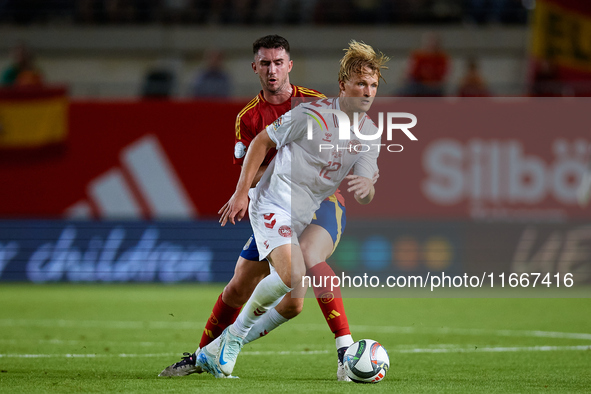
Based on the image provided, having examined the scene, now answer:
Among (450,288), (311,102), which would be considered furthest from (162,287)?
(311,102)

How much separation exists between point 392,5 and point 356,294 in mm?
6207

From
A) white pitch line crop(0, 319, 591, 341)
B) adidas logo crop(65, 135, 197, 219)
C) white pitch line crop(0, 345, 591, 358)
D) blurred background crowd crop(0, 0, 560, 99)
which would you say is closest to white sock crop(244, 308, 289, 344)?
white pitch line crop(0, 345, 591, 358)

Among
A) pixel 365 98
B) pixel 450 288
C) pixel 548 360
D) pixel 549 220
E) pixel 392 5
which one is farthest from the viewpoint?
pixel 392 5

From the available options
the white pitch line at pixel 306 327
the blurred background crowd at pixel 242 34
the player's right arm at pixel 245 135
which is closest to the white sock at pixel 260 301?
the player's right arm at pixel 245 135

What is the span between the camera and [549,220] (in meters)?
13.2

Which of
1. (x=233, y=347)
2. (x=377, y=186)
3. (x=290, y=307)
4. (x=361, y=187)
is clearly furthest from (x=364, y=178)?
(x=377, y=186)

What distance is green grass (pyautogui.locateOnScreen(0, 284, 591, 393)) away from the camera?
215 inches

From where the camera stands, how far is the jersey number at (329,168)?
5586 millimetres

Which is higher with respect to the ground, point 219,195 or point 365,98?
point 365,98

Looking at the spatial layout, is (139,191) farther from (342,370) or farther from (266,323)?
(342,370)

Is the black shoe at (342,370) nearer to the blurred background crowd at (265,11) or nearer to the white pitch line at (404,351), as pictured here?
the white pitch line at (404,351)

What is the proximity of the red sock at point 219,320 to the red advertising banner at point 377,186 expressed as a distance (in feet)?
23.9

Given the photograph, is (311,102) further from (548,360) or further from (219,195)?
(219,195)

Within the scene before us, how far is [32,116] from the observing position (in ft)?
45.2
